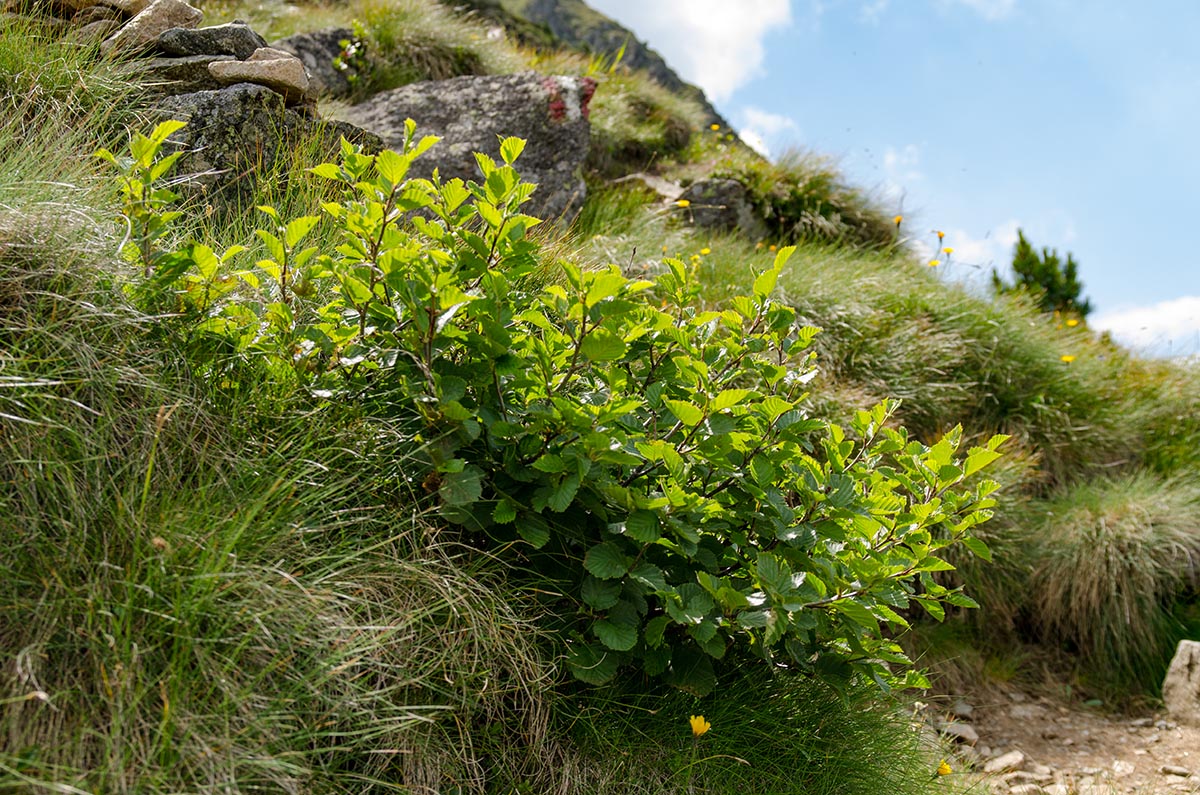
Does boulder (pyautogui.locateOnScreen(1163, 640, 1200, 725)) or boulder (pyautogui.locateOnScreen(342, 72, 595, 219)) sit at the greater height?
boulder (pyautogui.locateOnScreen(342, 72, 595, 219))

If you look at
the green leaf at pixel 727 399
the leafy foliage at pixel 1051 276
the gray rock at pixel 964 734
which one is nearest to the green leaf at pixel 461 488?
the green leaf at pixel 727 399

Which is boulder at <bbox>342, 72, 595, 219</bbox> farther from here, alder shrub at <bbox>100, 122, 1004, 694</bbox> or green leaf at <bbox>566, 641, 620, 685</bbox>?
green leaf at <bbox>566, 641, 620, 685</bbox>

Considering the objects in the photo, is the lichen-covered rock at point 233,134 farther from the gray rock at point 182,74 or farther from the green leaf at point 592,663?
the green leaf at point 592,663

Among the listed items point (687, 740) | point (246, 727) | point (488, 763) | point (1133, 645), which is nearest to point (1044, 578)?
point (1133, 645)

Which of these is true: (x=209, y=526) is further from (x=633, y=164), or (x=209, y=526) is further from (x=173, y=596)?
(x=633, y=164)

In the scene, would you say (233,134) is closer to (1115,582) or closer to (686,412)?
(686,412)

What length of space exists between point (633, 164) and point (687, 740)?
6641 millimetres

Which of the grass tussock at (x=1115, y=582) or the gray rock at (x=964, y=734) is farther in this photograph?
the grass tussock at (x=1115, y=582)

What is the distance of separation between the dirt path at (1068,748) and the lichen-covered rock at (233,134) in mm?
3438

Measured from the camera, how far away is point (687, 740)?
6.88 feet

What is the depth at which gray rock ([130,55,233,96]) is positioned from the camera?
3.76 m

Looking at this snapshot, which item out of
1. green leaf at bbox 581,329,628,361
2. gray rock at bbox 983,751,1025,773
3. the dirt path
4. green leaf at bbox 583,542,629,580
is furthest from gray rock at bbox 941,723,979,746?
green leaf at bbox 581,329,628,361

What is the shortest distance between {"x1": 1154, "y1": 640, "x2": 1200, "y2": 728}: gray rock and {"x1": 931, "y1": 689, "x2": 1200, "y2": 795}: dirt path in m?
0.07

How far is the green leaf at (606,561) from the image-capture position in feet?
6.13
